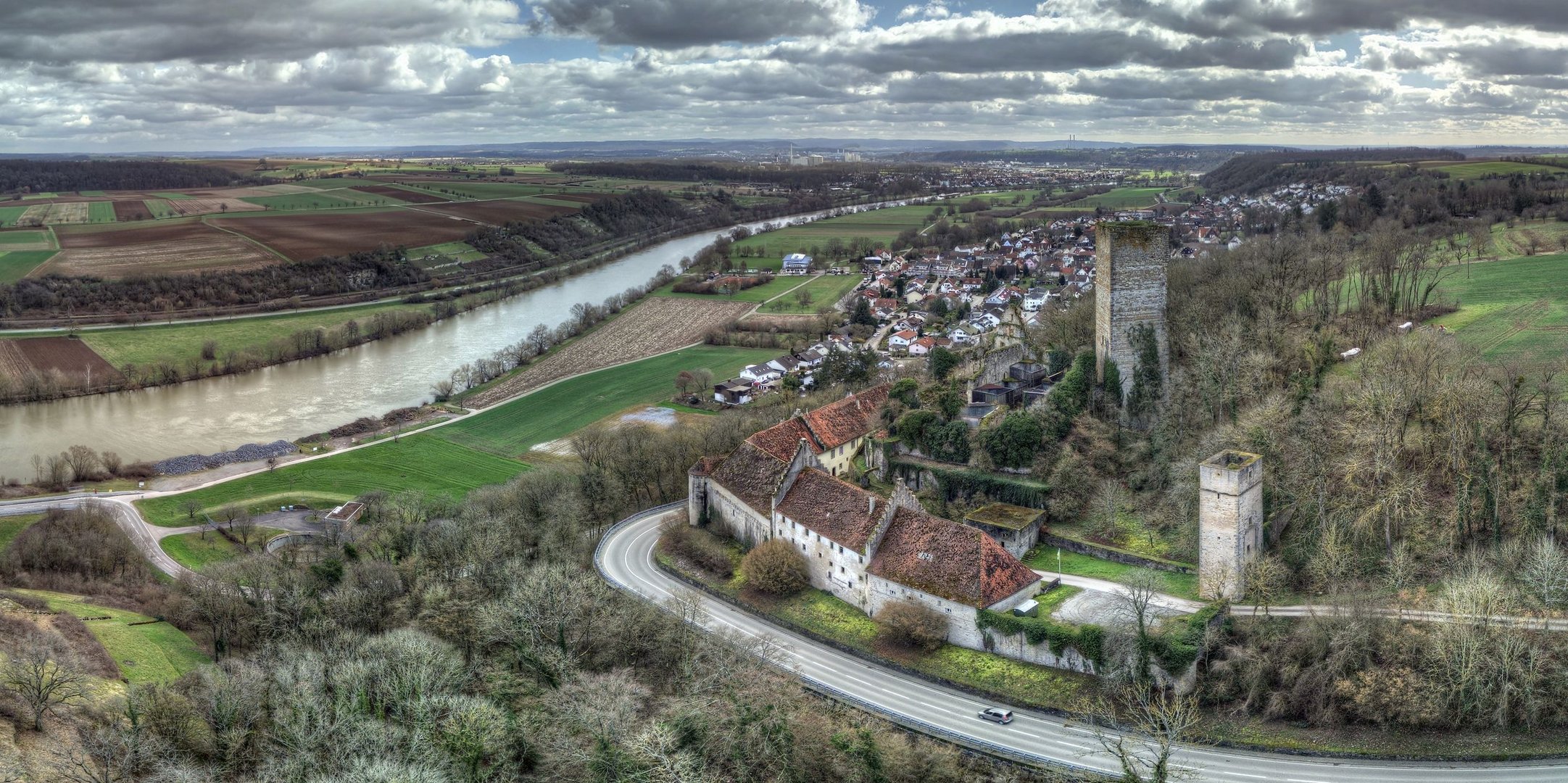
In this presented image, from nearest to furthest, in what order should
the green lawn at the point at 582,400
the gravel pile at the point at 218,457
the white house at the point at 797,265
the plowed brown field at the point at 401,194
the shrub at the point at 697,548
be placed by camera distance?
1. the shrub at the point at 697,548
2. the gravel pile at the point at 218,457
3. the green lawn at the point at 582,400
4. the white house at the point at 797,265
5. the plowed brown field at the point at 401,194

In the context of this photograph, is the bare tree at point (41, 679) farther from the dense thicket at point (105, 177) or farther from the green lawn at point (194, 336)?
the dense thicket at point (105, 177)

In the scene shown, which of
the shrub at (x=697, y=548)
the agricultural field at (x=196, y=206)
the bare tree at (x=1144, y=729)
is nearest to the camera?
the bare tree at (x=1144, y=729)

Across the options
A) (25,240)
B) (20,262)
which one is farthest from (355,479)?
(25,240)

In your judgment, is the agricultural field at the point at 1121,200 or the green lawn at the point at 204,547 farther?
the agricultural field at the point at 1121,200

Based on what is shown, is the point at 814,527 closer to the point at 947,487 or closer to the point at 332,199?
the point at 947,487

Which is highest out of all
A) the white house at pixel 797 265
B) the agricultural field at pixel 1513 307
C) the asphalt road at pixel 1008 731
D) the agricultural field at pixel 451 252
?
the agricultural field at pixel 451 252

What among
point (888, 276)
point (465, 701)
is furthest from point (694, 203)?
point (465, 701)

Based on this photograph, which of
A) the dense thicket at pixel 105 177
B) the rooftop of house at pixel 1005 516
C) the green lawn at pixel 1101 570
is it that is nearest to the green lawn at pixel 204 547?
the rooftop of house at pixel 1005 516
